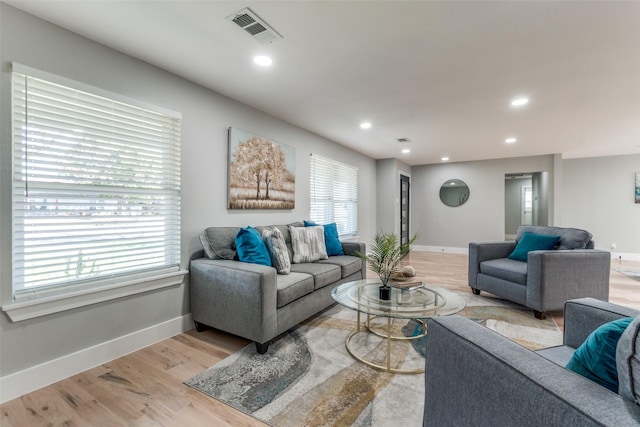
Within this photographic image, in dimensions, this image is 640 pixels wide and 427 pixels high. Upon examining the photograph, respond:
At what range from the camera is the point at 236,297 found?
7.43 ft

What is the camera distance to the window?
14.9 feet

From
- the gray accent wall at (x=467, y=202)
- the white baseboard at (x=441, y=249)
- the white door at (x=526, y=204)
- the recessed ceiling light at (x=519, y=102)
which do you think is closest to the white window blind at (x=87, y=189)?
the recessed ceiling light at (x=519, y=102)

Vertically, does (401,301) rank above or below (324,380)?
above

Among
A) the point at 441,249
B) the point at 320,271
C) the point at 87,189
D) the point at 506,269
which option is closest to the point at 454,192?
the point at 441,249

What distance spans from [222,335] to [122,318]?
2.54 feet

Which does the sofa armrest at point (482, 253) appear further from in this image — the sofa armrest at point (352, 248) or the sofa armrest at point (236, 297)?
the sofa armrest at point (236, 297)

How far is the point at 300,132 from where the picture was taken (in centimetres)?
415

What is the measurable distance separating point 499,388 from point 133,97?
111 inches

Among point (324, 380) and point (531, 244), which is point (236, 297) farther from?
point (531, 244)

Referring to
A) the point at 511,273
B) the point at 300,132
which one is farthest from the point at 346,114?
the point at 511,273

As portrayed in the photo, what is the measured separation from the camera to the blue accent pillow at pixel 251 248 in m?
2.61

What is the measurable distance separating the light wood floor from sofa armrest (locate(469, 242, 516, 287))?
291 centimetres

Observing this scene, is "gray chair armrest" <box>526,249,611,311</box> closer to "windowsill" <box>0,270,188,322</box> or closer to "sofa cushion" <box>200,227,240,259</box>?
"sofa cushion" <box>200,227,240,259</box>

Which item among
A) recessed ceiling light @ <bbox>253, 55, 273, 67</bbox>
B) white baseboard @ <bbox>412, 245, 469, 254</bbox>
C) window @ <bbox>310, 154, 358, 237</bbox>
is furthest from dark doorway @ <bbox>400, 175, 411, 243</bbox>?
recessed ceiling light @ <bbox>253, 55, 273, 67</bbox>
